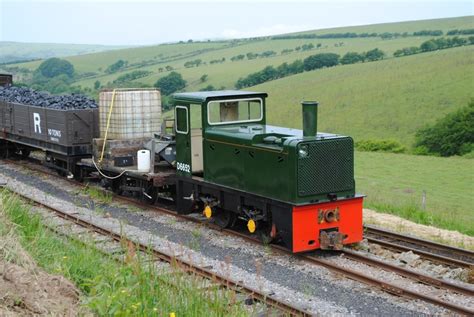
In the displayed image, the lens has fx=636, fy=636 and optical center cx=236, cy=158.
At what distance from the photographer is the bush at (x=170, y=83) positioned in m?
64.9

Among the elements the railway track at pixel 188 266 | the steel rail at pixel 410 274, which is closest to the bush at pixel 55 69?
the railway track at pixel 188 266

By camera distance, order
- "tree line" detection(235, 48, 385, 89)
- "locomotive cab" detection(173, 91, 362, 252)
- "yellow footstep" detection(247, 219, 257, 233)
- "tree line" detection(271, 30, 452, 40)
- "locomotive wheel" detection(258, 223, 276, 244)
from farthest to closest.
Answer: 1. "tree line" detection(271, 30, 452, 40)
2. "tree line" detection(235, 48, 385, 89)
3. "yellow footstep" detection(247, 219, 257, 233)
4. "locomotive wheel" detection(258, 223, 276, 244)
5. "locomotive cab" detection(173, 91, 362, 252)

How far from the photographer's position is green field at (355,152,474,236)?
54.7 ft

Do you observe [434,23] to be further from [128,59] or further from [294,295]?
[294,295]

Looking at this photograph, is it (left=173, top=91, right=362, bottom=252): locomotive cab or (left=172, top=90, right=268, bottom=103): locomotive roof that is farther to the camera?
(left=172, top=90, right=268, bottom=103): locomotive roof

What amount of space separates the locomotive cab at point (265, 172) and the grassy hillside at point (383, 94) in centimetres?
3085

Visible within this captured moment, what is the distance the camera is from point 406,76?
5644 centimetres

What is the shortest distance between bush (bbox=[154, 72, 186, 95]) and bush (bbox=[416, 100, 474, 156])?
30.5m

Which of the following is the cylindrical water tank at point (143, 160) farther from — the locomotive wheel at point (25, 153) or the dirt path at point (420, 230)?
the locomotive wheel at point (25, 153)

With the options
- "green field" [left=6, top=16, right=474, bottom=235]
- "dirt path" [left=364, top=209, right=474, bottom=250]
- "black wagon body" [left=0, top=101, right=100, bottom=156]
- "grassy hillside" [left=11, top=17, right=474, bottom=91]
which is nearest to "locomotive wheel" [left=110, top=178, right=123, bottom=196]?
"black wagon body" [left=0, top=101, right=100, bottom=156]

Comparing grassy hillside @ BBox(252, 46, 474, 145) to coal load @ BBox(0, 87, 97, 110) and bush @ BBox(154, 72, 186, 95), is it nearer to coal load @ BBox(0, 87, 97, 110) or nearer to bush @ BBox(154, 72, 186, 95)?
bush @ BBox(154, 72, 186, 95)

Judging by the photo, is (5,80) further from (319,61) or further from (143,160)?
(319,61)

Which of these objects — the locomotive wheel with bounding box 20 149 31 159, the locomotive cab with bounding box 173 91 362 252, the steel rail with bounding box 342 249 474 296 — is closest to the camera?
the steel rail with bounding box 342 249 474 296

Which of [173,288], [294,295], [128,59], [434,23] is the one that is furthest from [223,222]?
[434,23]
